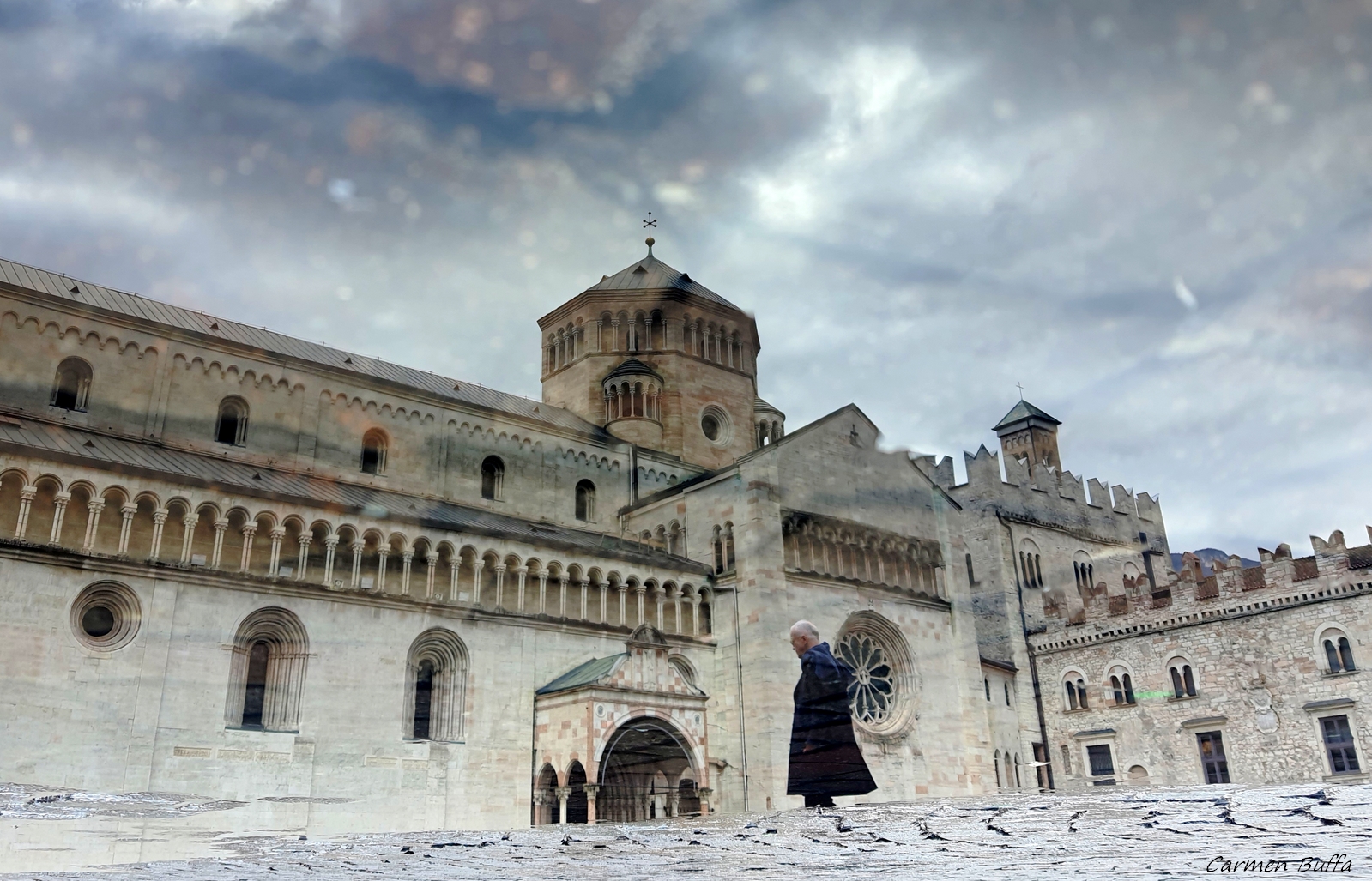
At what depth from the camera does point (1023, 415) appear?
63.5 meters

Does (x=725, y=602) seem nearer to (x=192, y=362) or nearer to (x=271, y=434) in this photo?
(x=271, y=434)

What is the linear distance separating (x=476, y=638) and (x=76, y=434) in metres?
11.5

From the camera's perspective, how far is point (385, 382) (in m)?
33.9

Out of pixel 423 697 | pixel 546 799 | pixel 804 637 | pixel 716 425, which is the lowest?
pixel 546 799

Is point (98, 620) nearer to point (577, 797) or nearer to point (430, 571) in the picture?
point (430, 571)

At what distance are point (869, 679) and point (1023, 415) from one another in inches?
1344

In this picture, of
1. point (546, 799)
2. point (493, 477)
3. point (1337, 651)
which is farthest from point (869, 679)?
point (1337, 651)

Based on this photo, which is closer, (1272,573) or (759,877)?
(759,877)

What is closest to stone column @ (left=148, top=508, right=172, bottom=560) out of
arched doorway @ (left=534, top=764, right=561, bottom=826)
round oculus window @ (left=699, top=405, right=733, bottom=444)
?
arched doorway @ (left=534, top=764, right=561, bottom=826)

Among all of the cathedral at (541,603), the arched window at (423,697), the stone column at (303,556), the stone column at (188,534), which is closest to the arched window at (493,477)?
the cathedral at (541,603)

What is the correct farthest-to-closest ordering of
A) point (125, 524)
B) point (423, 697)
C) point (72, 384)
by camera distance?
point (72, 384), point (423, 697), point (125, 524)

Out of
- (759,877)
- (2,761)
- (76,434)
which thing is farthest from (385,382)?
(759,877)

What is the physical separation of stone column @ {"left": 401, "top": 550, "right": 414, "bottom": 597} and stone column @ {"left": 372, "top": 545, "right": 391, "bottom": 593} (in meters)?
0.41

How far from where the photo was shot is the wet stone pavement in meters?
7.70
